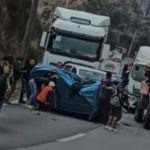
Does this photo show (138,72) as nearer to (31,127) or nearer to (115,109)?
(115,109)

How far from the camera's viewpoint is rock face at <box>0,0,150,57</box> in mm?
44781

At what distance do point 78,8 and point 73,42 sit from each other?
1653 inches

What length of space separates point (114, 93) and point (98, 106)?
149 centimetres

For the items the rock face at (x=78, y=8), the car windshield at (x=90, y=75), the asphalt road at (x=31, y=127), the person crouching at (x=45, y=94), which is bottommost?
the asphalt road at (x=31, y=127)

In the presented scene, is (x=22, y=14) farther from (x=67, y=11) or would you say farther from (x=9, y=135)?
(x=9, y=135)

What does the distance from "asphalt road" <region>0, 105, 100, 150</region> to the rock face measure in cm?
2151

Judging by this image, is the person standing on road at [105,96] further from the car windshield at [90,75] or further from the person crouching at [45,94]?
the car windshield at [90,75]

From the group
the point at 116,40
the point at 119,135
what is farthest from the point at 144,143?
the point at 116,40

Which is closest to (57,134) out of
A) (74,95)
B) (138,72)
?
(74,95)

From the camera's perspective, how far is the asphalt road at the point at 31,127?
14.3m

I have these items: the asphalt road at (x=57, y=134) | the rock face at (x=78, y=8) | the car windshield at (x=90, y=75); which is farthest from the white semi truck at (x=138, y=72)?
the rock face at (x=78, y=8)

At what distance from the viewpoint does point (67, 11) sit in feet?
106

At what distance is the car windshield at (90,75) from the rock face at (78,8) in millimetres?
17113

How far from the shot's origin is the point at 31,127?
56.5 feet
